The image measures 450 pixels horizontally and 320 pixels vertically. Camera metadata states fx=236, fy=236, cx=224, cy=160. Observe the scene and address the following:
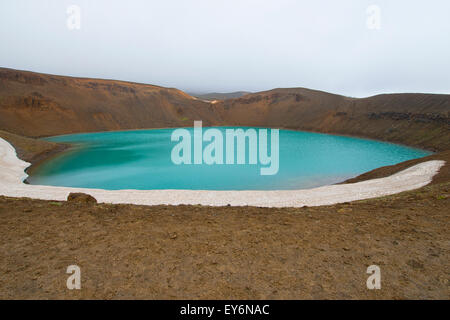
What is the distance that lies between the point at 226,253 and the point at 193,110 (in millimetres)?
86476

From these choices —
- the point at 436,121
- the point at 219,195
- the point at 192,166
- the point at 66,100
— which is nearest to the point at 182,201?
the point at 219,195

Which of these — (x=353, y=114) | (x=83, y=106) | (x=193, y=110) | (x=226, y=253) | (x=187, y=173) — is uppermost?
(x=193, y=110)

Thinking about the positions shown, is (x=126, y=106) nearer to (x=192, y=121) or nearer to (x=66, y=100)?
(x=66, y=100)

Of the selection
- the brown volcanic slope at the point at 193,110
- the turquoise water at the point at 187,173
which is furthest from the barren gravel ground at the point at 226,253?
the brown volcanic slope at the point at 193,110

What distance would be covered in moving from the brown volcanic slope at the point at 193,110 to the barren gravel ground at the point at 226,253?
38.6m

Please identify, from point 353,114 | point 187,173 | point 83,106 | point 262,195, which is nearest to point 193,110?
point 83,106

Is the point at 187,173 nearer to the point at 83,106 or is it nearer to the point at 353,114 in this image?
the point at 353,114

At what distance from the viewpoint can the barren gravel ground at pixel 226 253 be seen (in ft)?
11.2

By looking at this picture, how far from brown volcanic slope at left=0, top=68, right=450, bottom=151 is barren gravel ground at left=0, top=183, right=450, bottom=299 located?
38.6m

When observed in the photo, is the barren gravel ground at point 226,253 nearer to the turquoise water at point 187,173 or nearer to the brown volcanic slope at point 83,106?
the turquoise water at point 187,173

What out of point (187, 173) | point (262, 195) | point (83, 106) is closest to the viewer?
point (262, 195)

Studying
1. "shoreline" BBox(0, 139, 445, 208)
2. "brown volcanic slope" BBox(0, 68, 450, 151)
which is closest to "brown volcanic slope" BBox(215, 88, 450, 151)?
"brown volcanic slope" BBox(0, 68, 450, 151)

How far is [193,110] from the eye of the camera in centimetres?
8769

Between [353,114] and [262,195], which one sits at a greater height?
[353,114]
